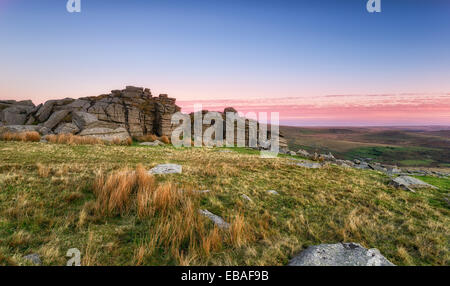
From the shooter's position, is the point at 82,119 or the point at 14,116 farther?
the point at 14,116

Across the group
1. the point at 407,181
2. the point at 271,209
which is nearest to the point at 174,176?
the point at 271,209

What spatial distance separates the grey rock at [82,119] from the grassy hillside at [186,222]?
21.5m

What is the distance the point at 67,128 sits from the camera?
84.2 ft

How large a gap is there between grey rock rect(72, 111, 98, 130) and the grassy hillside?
70.4 ft

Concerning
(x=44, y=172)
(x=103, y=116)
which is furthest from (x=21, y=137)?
(x=44, y=172)

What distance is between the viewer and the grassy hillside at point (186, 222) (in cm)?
388

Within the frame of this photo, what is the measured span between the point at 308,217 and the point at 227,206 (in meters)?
2.80

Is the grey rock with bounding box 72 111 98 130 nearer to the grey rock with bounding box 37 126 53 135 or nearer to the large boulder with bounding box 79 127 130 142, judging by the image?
the large boulder with bounding box 79 127 130 142

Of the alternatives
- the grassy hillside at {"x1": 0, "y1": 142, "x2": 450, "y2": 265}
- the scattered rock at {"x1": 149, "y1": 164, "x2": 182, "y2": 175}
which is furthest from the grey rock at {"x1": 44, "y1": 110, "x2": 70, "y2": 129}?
the scattered rock at {"x1": 149, "y1": 164, "x2": 182, "y2": 175}

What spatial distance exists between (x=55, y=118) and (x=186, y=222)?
1285 inches

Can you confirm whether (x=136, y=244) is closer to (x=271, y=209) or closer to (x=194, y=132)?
(x=271, y=209)

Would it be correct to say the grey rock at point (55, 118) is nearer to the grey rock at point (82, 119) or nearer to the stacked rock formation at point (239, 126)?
the grey rock at point (82, 119)

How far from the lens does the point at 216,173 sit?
37.0 ft

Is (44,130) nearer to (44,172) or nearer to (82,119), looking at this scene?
(82,119)
